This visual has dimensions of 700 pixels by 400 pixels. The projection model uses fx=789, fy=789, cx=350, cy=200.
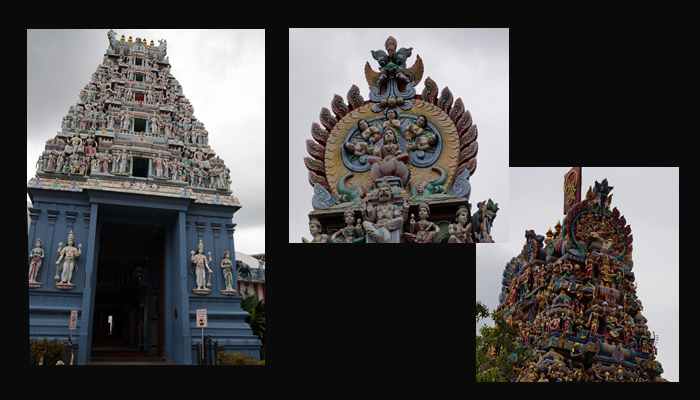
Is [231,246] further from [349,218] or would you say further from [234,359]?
[349,218]

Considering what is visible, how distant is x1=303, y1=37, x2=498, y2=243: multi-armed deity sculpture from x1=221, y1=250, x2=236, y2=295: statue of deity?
6.32ft

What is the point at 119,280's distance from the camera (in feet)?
44.6

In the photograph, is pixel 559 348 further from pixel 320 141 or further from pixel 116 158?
pixel 116 158

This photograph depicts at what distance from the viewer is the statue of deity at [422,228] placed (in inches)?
380

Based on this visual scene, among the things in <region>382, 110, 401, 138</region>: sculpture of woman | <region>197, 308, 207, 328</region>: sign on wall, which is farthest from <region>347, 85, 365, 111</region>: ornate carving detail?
<region>197, 308, 207, 328</region>: sign on wall

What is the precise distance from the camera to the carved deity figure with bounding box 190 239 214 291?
11.0 metres

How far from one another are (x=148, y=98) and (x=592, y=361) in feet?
23.7

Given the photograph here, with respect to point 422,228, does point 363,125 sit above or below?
above

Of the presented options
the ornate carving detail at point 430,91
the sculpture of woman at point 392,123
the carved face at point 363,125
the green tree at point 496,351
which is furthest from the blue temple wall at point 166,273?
the ornate carving detail at point 430,91

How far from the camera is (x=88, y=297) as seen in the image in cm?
1043

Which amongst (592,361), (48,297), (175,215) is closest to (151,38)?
(175,215)

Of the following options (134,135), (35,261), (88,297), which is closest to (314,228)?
(88,297)

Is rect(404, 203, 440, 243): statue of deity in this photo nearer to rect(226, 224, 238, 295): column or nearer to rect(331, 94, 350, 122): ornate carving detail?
rect(331, 94, 350, 122): ornate carving detail

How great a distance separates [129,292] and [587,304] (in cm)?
795
